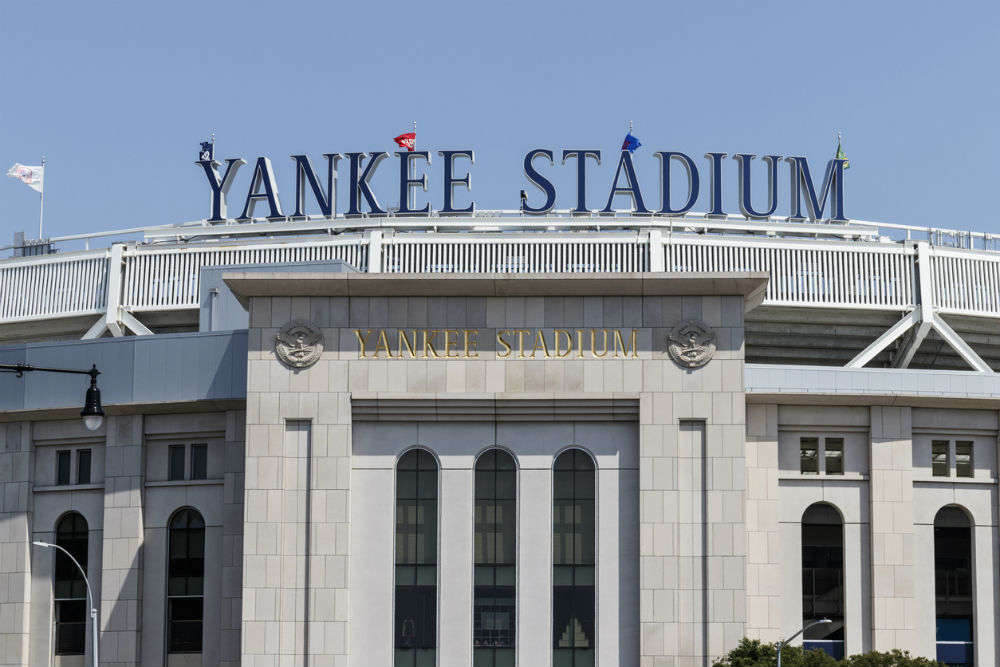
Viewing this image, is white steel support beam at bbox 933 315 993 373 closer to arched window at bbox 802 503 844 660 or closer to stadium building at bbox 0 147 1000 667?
stadium building at bbox 0 147 1000 667

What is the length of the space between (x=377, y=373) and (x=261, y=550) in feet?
24.8

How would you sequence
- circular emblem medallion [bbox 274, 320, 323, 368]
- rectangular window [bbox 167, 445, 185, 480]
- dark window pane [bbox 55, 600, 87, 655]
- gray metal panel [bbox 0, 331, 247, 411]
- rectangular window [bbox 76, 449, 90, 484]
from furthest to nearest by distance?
rectangular window [bbox 76, 449, 90, 484] → dark window pane [bbox 55, 600, 87, 655] → rectangular window [bbox 167, 445, 185, 480] → gray metal panel [bbox 0, 331, 247, 411] → circular emblem medallion [bbox 274, 320, 323, 368]

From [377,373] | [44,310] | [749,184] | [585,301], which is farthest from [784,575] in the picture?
[44,310]

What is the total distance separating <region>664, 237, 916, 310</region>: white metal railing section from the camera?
7912cm

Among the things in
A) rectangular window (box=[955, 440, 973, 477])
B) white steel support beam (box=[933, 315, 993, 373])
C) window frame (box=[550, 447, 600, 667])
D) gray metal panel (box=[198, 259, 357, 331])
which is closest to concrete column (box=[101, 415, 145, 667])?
gray metal panel (box=[198, 259, 357, 331])

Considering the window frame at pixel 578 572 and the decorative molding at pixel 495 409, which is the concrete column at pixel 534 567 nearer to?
the window frame at pixel 578 572

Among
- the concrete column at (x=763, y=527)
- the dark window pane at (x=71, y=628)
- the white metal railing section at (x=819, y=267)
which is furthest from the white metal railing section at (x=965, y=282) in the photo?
the dark window pane at (x=71, y=628)

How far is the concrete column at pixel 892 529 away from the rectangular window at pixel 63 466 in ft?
105

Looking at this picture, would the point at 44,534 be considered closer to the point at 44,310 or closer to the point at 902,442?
the point at 44,310

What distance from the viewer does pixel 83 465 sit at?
70188 millimetres

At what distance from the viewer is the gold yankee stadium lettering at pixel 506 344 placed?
62281 mm

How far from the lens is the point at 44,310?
8469 centimetres

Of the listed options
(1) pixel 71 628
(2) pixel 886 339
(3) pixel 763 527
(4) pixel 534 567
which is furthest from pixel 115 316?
(2) pixel 886 339

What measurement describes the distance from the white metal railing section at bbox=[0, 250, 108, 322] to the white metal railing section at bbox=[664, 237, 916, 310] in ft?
90.6
